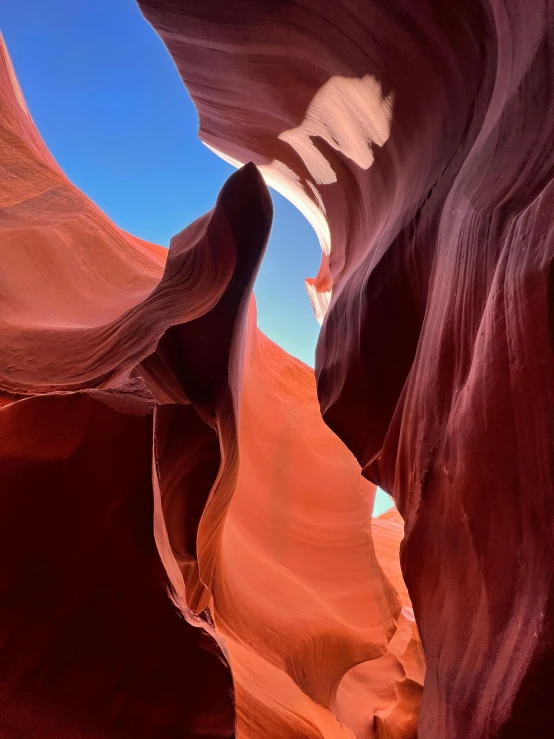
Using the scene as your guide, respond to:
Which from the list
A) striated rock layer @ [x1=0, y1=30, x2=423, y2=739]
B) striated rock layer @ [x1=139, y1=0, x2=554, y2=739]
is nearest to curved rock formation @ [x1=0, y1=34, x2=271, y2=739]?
striated rock layer @ [x1=0, y1=30, x2=423, y2=739]

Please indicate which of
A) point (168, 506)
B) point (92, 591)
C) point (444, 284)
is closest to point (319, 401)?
point (168, 506)

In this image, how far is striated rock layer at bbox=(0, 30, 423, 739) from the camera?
78.4 inches

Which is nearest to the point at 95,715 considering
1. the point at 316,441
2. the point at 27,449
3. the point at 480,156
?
the point at 27,449

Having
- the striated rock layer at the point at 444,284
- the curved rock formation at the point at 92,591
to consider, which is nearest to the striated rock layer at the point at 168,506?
the curved rock formation at the point at 92,591

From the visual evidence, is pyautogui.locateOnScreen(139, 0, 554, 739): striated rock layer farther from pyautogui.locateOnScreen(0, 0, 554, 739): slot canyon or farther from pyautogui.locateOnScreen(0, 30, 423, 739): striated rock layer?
pyautogui.locateOnScreen(0, 30, 423, 739): striated rock layer

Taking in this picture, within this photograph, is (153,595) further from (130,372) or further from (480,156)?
(480,156)

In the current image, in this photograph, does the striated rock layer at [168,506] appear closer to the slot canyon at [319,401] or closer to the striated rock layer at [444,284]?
the slot canyon at [319,401]

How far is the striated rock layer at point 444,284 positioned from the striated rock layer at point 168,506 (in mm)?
907

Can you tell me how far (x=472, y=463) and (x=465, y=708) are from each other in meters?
0.77

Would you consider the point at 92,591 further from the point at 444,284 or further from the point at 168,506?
the point at 168,506

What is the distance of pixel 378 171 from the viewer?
396 cm

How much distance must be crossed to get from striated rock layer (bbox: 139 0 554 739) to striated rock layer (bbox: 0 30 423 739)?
91cm

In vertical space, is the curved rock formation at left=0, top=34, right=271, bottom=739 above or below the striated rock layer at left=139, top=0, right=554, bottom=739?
below

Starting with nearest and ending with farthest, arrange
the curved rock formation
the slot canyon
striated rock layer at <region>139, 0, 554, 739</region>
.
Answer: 1. striated rock layer at <region>139, 0, 554, 739</region>
2. the slot canyon
3. the curved rock formation
